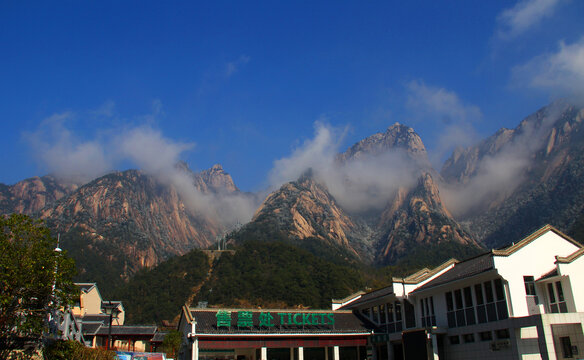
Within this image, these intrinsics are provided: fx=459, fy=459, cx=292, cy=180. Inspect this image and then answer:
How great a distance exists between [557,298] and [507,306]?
2879mm

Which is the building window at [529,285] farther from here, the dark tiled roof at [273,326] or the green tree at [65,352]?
the green tree at [65,352]

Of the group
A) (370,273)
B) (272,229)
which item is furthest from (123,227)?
(370,273)

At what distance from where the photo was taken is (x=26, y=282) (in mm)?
18516

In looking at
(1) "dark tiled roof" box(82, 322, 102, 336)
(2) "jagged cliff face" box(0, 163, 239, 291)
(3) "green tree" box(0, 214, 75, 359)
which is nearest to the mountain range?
(2) "jagged cliff face" box(0, 163, 239, 291)

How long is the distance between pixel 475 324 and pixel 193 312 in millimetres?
20211

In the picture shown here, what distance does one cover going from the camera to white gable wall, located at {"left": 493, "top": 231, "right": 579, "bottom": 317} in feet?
79.5

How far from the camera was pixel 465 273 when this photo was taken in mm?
27328

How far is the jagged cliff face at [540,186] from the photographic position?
138875 mm

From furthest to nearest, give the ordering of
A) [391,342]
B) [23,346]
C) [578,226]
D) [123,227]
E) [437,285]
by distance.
Result: [123,227] → [578,226] → [391,342] → [437,285] → [23,346]

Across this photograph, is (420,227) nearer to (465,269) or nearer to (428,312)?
(428,312)

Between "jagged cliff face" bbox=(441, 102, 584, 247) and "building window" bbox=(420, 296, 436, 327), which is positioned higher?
"jagged cliff face" bbox=(441, 102, 584, 247)

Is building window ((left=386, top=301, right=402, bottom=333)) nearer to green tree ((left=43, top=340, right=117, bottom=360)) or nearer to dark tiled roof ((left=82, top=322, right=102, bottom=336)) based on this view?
green tree ((left=43, top=340, right=117, bottom=360))

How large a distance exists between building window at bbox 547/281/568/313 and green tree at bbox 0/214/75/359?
2399 centimetres

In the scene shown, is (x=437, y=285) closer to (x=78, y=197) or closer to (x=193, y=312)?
(x=193, y=312)
